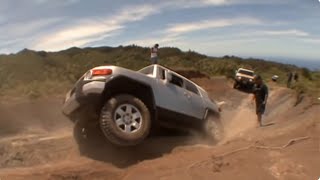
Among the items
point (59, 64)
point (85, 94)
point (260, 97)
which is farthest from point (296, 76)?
point (85, 94)

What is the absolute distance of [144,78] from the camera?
8578 mm

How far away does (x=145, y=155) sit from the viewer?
8.74 metres

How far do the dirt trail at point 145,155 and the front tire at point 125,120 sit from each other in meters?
0.46

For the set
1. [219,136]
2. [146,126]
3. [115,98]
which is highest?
[115,98]

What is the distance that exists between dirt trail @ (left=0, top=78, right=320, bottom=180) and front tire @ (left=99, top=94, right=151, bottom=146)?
18.1 inches

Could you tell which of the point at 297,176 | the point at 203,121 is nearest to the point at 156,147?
the point at 203,121

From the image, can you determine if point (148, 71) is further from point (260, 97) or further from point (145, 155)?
point (260, 97)

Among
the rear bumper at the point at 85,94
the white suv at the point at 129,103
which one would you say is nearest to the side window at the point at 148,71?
the white suv at the point at 129,103

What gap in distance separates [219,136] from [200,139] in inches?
27.2

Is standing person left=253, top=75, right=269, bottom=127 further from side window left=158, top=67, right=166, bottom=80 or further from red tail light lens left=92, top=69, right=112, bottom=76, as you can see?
red tail light lens left=92, top=69, right=112, bottom=76

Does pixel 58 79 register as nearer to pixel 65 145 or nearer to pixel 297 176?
pixel 65 145

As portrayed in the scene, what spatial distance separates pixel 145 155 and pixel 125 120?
1.00 m

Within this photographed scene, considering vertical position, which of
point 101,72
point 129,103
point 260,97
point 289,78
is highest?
point 101,72

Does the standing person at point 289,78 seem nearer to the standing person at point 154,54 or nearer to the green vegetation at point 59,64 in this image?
the green vegetation at point 59,64
